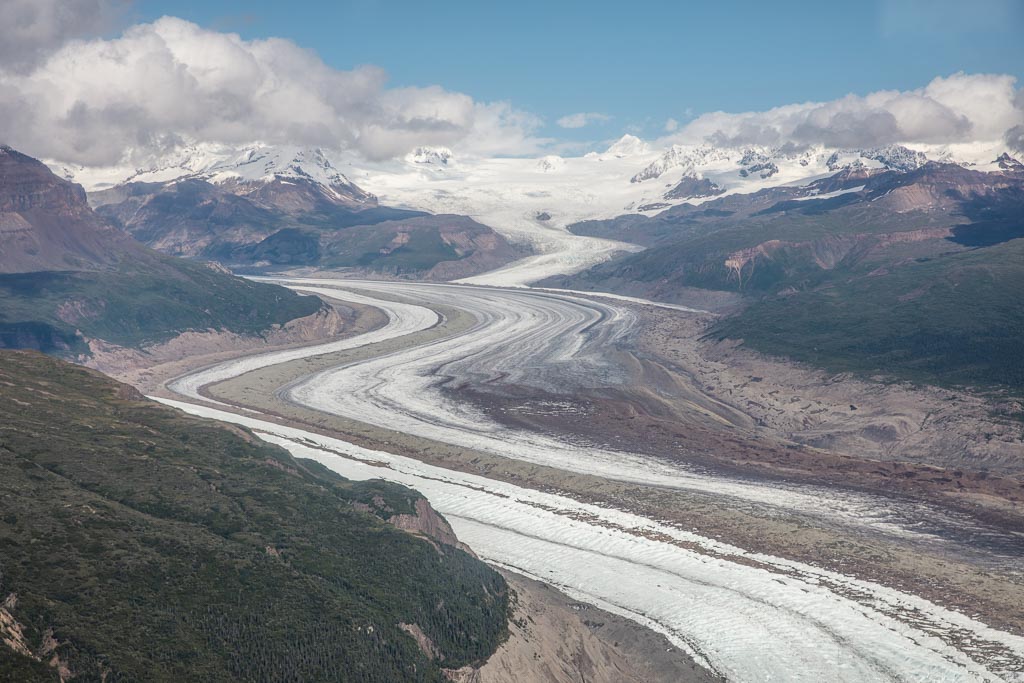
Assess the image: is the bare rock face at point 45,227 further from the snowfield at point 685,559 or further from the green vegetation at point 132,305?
the snowfield at point 685,559

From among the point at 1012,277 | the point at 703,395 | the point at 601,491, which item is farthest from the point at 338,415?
the point at 1012,277

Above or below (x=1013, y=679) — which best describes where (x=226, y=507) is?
above

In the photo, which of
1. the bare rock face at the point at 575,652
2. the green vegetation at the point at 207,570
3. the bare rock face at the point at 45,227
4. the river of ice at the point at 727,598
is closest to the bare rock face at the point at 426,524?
the green vegetation at the point at 207,570

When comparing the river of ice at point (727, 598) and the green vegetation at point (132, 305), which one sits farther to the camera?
the green vegetation at point (132, 305)

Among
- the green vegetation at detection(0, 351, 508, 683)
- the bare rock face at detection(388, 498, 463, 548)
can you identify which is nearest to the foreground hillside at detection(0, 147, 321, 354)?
the green vegetation at detection(0, 351, 508, 683)

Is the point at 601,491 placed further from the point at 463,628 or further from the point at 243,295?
the point at 243,295

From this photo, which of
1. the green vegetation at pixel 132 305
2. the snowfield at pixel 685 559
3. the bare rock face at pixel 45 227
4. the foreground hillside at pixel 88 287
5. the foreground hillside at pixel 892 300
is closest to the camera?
the snowfield at pixel 685 559

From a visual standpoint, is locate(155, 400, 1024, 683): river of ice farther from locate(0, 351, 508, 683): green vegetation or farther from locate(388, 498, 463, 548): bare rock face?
locate(0, 351, 508, 683): green vegetation
